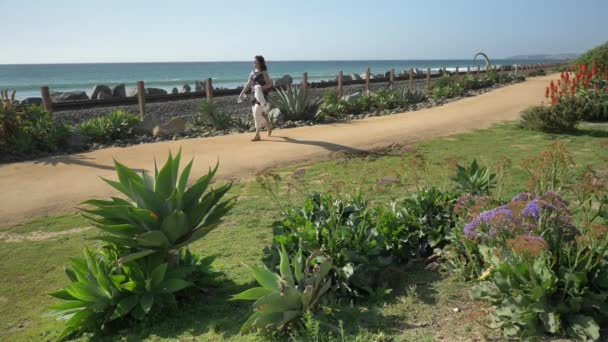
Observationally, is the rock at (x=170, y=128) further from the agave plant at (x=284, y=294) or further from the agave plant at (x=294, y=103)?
the agave plant at (x=284, y=294)

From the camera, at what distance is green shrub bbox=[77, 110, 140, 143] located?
1179cm

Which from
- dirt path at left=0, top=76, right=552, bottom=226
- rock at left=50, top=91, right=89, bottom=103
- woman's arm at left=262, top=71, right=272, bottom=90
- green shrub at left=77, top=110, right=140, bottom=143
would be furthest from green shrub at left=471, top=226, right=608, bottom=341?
rock at left=50, top=91, right=89, bottom=103

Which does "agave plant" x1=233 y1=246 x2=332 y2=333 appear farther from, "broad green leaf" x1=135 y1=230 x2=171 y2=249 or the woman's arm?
the woman's arm

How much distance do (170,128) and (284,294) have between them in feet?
34.2

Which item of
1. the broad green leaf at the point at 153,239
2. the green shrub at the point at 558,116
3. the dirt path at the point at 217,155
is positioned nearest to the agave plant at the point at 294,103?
the dirt path at the point at 217,155

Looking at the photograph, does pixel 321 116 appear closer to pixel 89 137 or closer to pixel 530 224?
pixel 89 137

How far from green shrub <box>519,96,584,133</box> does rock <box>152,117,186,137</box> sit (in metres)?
8.21

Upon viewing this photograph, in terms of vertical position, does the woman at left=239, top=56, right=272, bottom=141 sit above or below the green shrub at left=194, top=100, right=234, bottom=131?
above

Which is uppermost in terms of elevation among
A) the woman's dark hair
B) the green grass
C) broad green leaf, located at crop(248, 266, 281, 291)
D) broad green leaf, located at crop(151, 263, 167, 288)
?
the woman's dark hair

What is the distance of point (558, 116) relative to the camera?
417 inches

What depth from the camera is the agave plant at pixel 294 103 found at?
552 inches

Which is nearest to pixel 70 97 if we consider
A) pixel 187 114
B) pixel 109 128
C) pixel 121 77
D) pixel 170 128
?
pixel 187 114

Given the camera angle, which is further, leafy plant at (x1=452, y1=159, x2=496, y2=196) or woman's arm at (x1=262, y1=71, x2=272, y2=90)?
woman's arm at (x1=262, y1=71, x2=272, y2=90)

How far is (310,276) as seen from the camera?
3.38 meters
